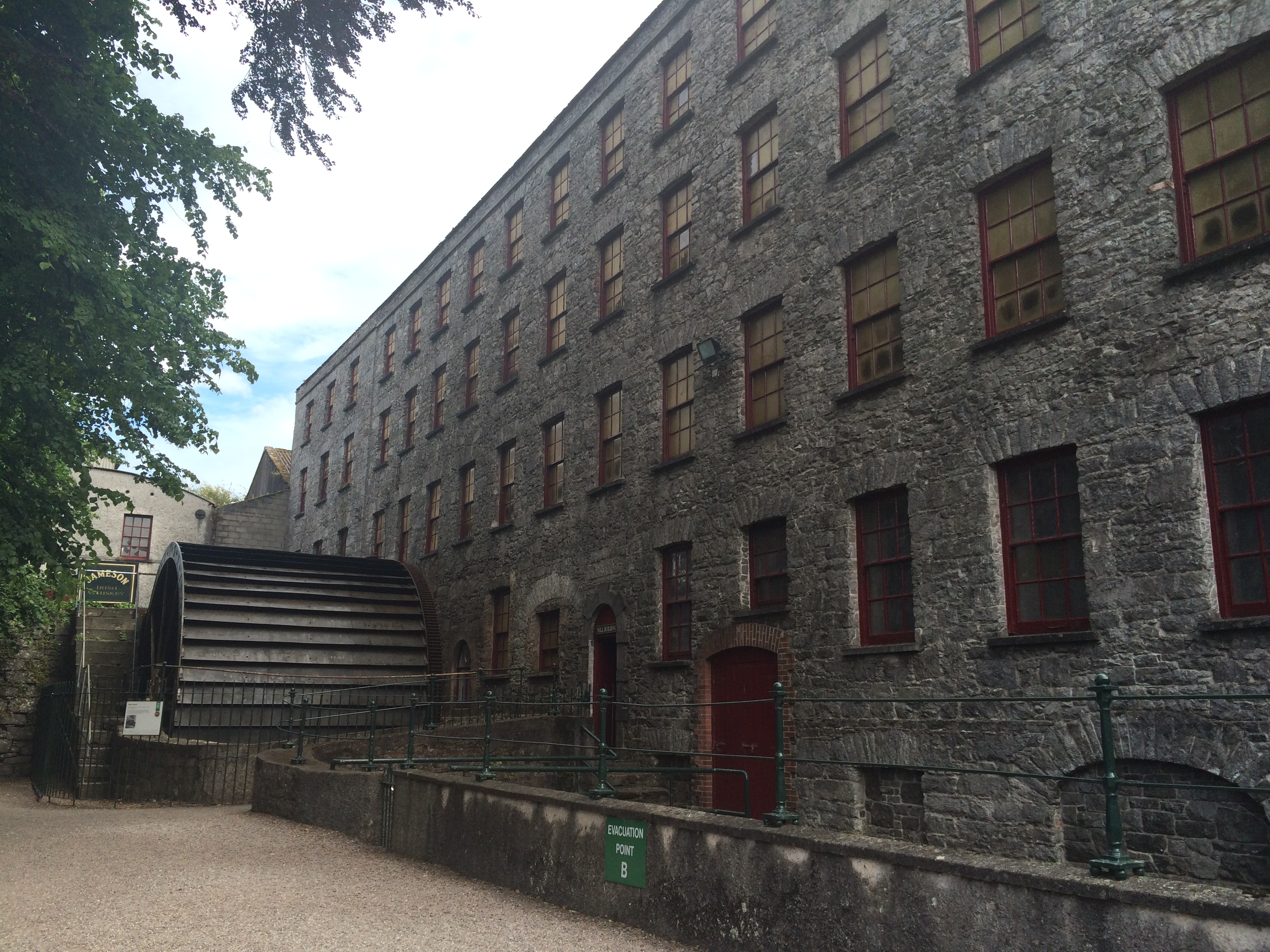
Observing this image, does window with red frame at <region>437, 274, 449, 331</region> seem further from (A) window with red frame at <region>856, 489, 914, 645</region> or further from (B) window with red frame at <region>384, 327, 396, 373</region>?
(A) window with red frame at <region>856, 489, 914, 645</region>

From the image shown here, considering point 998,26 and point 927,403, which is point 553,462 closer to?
point 927,403

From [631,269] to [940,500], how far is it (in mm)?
8703

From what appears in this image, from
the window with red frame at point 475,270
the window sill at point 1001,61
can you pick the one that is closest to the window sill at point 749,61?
the window sill at point 1001,61

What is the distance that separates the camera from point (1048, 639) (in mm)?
10234

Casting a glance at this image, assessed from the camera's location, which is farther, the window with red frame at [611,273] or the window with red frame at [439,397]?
the window with red frame at [439,397]

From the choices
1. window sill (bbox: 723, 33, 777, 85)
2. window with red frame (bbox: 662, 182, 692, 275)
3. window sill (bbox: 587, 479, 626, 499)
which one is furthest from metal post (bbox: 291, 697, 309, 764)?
window sill (bbox: 723, 33, 777, 85)

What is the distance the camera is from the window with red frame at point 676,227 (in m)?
17.4

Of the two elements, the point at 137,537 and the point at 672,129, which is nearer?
the point at 672,129

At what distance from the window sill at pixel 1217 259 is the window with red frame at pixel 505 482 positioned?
15068 millimetres

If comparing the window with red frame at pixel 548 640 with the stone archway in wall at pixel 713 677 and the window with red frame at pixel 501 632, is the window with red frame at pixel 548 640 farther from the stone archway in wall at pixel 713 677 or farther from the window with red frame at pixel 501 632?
the stone archway in wall at pixel 713 677

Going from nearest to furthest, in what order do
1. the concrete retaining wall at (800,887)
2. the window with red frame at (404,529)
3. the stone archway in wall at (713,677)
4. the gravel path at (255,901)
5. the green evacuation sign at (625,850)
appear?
the concrete retaining wall at (800,887) < the gravel path at (255,901) < the green evacuation sign at (625,850) < the stone archway in wall at (713,677) < the window with red frame at (404,529)

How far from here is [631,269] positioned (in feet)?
61.2

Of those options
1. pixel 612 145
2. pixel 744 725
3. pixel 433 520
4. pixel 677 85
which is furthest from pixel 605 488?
pixel 433 520

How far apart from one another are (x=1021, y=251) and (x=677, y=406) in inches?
268
